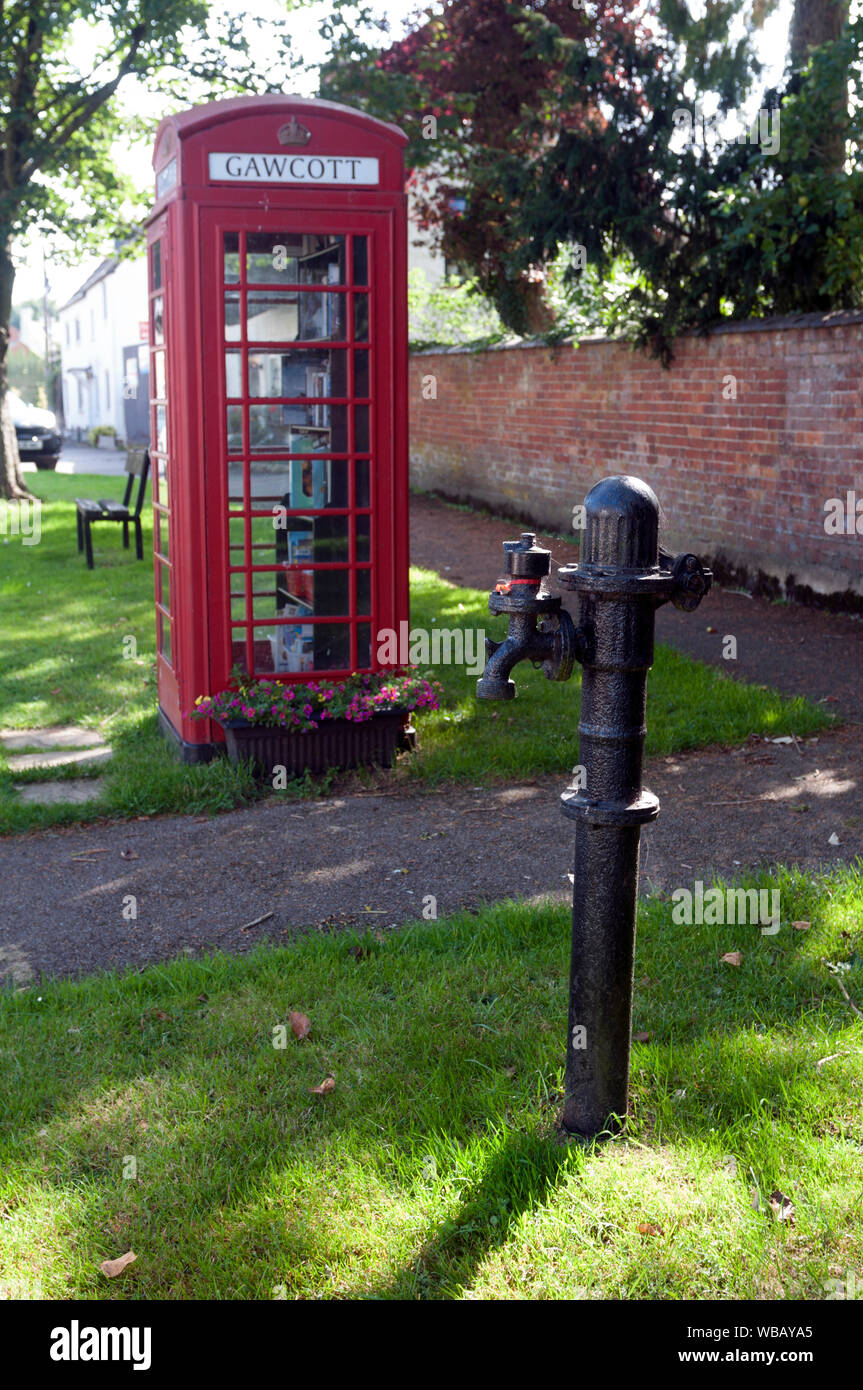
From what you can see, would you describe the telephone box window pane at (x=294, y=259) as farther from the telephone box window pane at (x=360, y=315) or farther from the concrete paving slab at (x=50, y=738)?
the concrete paving slab at (x=50, y=738)

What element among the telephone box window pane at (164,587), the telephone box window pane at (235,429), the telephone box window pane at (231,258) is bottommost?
the telephone box window pane at (164,587)

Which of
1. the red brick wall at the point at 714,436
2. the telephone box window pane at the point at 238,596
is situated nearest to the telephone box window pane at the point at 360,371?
the telephone box window pane at the point at 238,596

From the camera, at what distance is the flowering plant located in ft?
19.8

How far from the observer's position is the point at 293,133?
576cm

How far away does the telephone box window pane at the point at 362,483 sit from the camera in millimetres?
6227

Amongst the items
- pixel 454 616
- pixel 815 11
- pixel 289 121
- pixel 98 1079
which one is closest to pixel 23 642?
pixel 454 616

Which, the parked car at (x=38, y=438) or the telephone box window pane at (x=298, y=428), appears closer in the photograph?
the telephone box window pane at (x=298, y=428)

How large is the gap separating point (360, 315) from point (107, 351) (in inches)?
2040

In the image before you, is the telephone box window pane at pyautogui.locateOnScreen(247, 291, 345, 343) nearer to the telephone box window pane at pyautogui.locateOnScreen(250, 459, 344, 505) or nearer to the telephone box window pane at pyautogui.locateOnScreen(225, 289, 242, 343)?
the telephone box window pane at pyautogui.locateOnScreen(225, 289, 242, 343)

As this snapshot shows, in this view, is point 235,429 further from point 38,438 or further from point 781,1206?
point 38,438

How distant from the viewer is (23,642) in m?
9.63

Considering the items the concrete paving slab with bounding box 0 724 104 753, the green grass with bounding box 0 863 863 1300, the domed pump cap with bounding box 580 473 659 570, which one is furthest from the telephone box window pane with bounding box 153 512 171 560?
the domed pump cap with bounding box 580 473 659 570

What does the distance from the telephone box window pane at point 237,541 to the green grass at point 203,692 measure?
991 mm

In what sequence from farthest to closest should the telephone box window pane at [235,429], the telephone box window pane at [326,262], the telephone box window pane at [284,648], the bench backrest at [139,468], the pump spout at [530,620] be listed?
the bench backrest at [139,468] < the telephone box window pane at [284,648] < the telephone box window pane at [235,429] < the telephone box window pane at [326,262] < the pump spout at [530,620]
